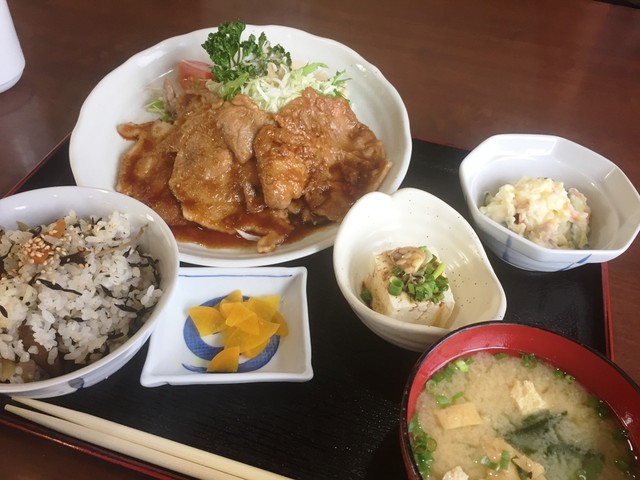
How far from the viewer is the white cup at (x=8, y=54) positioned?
2592 millimetres

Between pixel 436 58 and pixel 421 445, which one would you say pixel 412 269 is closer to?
pixel 421 445

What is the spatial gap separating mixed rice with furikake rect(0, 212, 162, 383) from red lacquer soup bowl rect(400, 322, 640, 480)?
0.86 metres

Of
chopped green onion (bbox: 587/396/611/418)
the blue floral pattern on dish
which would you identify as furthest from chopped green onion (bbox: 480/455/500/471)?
the blue floral pattern on dish

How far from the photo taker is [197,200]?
2.25 metres

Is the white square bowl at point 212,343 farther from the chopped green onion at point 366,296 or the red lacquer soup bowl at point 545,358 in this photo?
the red lacquer soup bowl at point 545,358

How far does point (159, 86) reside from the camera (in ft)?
9.10

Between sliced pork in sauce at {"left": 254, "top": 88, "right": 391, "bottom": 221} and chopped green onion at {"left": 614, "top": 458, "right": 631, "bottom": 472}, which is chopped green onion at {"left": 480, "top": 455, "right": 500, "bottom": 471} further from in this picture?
sliced pork in sauce at {"left": 254, "top": 88, "right": 391, "bottom": 221}

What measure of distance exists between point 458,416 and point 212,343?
0.82 m

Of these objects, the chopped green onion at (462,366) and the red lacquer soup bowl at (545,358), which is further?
the chopped green onion at (462,366)

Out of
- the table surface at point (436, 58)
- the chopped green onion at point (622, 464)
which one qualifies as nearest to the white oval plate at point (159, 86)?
the table surface at point (436, 58)

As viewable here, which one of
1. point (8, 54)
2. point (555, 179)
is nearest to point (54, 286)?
point (8, 54)

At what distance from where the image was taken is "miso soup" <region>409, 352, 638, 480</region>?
4.48 ft

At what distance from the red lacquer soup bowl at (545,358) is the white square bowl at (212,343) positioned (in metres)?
0.38

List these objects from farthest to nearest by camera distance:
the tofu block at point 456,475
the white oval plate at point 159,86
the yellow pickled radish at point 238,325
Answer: the white oval plate at point 159,86 → the yellow pickled radish at point 238,325 → the tofu block at point 456,475
